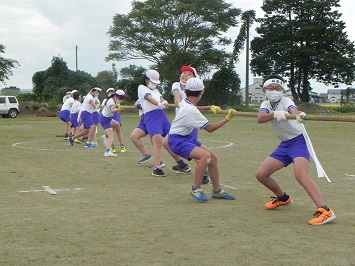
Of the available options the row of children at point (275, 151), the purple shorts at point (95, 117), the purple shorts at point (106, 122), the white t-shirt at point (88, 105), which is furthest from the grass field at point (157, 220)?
the purple shorts at point (95, 117)

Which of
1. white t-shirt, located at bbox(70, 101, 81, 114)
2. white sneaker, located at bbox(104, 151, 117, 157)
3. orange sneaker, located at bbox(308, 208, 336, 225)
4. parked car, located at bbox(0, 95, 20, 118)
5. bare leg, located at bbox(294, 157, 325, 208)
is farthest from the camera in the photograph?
parked car, located at bbox(0, 95, 20, 118)

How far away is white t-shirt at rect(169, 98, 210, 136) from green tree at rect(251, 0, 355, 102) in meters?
59.2

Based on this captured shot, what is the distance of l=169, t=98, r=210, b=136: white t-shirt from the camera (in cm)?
826

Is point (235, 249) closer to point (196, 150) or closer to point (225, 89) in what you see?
point (196, 150)

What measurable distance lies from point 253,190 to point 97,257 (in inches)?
172

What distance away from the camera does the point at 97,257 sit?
5.25 metres

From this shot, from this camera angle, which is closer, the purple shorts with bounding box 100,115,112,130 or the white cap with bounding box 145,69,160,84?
the white cap with bounding box 145,69,160,84

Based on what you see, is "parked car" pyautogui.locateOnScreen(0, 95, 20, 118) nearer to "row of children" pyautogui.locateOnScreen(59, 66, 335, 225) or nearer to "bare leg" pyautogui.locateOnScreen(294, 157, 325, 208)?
"row of children" pyautogui.locateOnScreen(59, 66, 335, 225)

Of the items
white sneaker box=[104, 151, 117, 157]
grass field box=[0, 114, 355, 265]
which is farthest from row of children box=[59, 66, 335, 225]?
white sneaker box=[104, 151, 117, 157]

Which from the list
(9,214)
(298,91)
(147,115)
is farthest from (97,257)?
(298,91)

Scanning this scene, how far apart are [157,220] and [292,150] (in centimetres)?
195

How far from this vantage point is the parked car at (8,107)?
46.7m

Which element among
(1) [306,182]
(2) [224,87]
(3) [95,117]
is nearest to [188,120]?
(1) [306,182]

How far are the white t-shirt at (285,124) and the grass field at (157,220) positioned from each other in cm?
103
